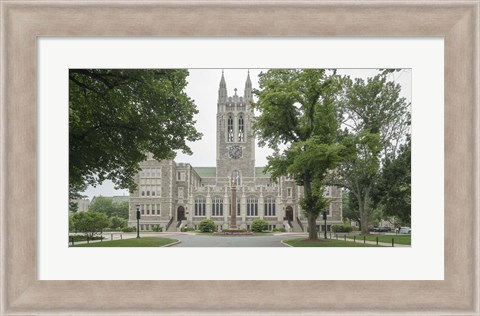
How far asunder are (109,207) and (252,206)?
81.3 feet

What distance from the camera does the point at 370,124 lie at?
15180mm

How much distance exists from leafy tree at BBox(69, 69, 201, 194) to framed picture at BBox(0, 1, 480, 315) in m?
1.97

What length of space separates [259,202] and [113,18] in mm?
29294

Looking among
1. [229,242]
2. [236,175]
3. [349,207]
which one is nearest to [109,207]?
[229,242]

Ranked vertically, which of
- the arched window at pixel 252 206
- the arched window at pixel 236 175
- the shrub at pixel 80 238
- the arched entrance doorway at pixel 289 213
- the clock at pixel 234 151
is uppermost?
the clock at pixel 234 151

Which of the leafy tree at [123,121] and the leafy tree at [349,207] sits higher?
the leafy tree at [123,121]

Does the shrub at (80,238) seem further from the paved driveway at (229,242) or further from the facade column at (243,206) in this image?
the facade column at (243,206)

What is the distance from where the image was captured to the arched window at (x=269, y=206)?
3434 cm

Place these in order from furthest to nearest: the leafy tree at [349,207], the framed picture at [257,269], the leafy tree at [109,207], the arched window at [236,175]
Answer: the arched window at [236,175]
the leafy tree at [349,207]
the leafy tree at [109,207]
the framed picture at [257,269]

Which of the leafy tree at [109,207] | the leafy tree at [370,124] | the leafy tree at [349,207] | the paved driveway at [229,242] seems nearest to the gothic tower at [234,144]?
the leafy tree at [349,207]

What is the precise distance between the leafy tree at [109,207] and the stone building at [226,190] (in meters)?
7.99

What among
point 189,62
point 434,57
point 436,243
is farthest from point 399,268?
point 189,62

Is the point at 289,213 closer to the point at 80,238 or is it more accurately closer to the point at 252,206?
the point at 252,206
